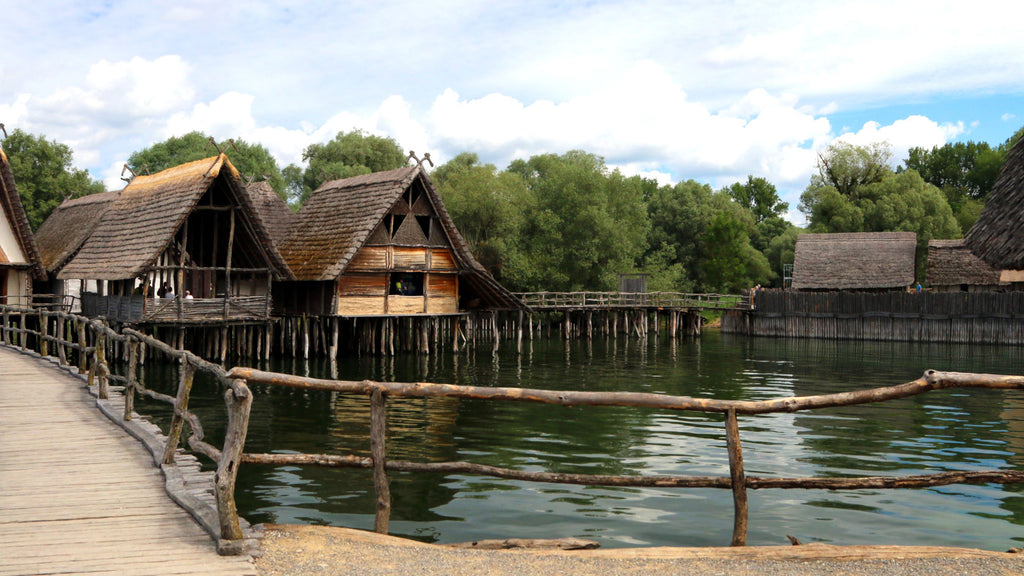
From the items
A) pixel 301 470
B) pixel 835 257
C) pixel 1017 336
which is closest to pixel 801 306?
pixel 835 257

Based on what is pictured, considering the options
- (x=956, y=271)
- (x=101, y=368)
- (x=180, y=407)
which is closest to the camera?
(x=180, y=407)

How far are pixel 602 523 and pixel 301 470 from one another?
13.9 ft

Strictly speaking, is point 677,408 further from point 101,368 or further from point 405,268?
point 405,268

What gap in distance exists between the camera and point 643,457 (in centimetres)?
1192

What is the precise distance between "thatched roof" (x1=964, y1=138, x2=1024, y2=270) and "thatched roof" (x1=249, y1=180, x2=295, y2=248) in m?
23.6

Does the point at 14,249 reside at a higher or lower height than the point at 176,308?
higher

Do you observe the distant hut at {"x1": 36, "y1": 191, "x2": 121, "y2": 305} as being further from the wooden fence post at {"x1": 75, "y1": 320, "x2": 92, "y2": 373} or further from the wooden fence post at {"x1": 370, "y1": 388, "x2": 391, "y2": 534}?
the wooden fence post at {"x1": 370, "y1": 388, "x2": 391, "y2": 534}

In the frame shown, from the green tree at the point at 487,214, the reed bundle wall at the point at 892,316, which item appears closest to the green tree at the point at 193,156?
the green tree at the point at 487,214

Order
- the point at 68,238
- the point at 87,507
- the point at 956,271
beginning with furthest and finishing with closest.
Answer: the point at 956,271
the point at 68,238
the point at 87,507

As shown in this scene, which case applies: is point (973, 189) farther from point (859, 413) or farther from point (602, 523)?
point (602, 523)

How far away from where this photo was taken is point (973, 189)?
213 ft

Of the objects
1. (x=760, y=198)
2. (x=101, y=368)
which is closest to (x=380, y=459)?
(x=101, y=368)

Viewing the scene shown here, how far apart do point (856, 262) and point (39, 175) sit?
41658 mm

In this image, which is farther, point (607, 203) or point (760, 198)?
point (760, 198)
